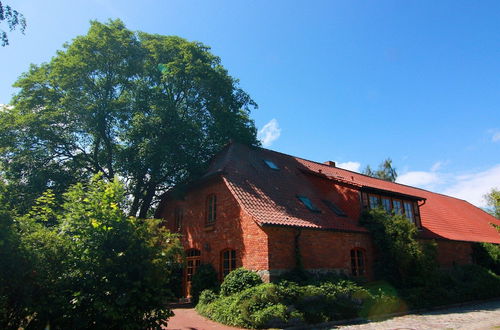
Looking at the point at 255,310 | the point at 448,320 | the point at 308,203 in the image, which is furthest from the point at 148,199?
the point at 448,320

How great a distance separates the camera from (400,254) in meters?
15.2

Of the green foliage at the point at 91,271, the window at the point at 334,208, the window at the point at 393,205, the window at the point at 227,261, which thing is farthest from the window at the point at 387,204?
the green foliage at the point at 91,271

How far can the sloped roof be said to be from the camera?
14688 millimetres

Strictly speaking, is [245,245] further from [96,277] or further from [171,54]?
[171,54]

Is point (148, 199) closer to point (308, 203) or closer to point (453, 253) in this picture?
point (308, 203)

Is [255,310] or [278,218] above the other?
[278,218]

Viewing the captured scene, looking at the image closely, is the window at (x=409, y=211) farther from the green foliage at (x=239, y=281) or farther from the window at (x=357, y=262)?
the green foliage at (x=239, y=281)

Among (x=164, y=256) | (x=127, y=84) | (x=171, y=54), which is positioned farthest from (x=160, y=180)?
(x=164, y=256)

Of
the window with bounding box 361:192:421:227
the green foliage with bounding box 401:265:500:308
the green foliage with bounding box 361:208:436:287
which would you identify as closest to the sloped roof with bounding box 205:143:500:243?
the window with bounding box 361:192:421:227

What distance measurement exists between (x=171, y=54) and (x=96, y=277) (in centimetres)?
1595

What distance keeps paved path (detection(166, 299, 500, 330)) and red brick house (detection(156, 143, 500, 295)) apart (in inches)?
108

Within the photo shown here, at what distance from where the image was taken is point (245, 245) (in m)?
14.0

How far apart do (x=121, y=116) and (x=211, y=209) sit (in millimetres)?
7484

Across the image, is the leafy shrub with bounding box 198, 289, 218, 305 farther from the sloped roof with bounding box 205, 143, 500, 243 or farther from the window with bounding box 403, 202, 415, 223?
the window with bounding box 403, 202, 415, 223
